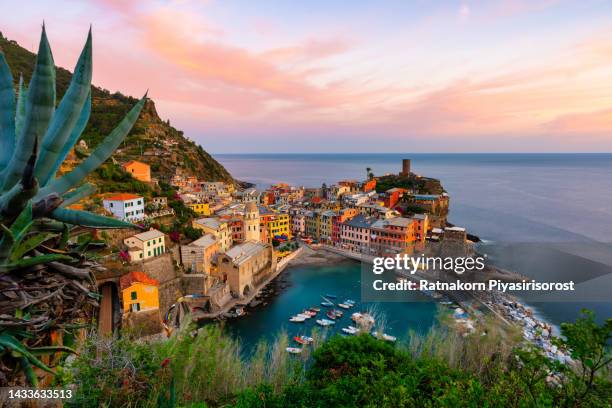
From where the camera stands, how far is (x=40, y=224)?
5.33ft

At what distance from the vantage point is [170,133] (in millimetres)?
52188

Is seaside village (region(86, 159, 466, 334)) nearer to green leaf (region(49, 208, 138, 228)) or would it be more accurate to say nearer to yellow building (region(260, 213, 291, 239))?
yellow building (region(260, 213, 291, 239))

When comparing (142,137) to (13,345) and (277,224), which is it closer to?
(277,224)

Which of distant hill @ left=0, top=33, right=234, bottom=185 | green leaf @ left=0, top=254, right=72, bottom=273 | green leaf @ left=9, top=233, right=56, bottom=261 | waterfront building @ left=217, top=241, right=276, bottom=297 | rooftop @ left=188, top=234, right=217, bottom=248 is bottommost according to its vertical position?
waterfront building @ left=217, top=241, right=276, bottom=297

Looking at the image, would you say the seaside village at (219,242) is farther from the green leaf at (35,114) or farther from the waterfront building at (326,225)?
the green leaf at (35,114)

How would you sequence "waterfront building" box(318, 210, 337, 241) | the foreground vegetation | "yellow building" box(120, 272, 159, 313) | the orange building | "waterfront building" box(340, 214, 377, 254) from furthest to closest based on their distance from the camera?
"waterfront building" box(318, 210, 337, 241) < "waterfront building" box(340, 214, 377, 254) < the orange building < "yellow building" box(120, 272, 159, 313) < the foreground vegetation

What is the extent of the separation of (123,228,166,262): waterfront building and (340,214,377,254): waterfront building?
15697 mm

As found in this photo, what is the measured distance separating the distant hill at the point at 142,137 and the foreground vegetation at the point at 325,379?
31.5m

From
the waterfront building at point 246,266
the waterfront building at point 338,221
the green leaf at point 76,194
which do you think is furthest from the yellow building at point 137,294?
the waterfront building at point 338,221

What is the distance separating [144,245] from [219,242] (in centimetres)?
585

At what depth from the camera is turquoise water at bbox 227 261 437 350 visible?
16.4 m

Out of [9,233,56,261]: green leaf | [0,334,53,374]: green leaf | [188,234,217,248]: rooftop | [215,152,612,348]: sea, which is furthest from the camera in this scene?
[188,234,217,248]: rooftop

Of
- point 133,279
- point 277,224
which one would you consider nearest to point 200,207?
point 277,224

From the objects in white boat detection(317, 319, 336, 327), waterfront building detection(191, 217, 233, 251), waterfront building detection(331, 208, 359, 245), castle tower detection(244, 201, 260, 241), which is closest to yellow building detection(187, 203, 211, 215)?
waterfront building detection(191, 217, 233, 251)
